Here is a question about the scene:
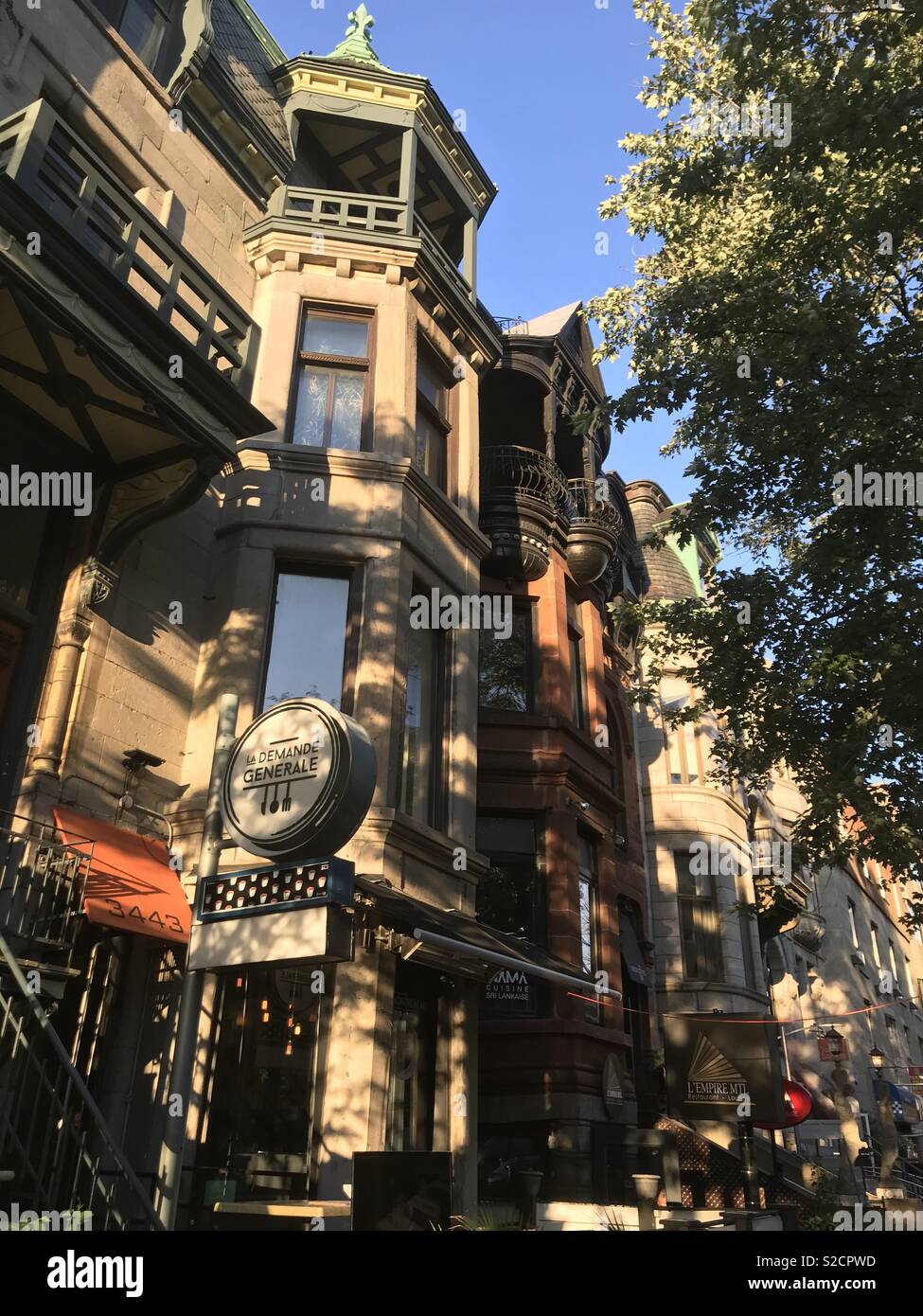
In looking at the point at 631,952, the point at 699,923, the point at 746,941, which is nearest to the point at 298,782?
the point at 631,952

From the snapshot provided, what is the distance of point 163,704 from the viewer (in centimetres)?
1119

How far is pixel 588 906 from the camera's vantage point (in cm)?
1834

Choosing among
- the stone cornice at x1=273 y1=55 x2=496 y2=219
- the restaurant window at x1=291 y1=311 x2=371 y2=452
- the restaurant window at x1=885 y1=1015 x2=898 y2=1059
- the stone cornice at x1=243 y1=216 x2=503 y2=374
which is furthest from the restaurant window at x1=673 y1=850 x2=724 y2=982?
the restaurant window at x1=885 y1=1015 x2=898 y2=1059

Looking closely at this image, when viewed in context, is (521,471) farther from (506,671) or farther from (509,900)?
(509,900)

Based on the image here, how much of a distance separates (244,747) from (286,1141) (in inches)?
179

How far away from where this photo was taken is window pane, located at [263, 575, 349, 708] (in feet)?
38.9

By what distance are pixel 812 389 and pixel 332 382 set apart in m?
6.61

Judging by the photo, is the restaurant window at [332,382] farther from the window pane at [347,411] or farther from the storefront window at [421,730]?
the storefront window at [421,730]

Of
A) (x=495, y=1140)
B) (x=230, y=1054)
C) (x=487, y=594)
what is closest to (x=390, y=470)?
(x=487, y=594)

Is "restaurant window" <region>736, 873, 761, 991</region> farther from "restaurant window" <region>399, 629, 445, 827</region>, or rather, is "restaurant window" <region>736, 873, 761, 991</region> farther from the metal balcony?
"restaurant window" <region>399, 629, 445, 827</region>

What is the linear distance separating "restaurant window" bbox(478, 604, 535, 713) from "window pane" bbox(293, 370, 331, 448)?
6.27 metres

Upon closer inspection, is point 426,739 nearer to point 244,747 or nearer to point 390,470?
point 390,470

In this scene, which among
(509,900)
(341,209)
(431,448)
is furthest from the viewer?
(509,900)

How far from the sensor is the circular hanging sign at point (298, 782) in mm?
7000
